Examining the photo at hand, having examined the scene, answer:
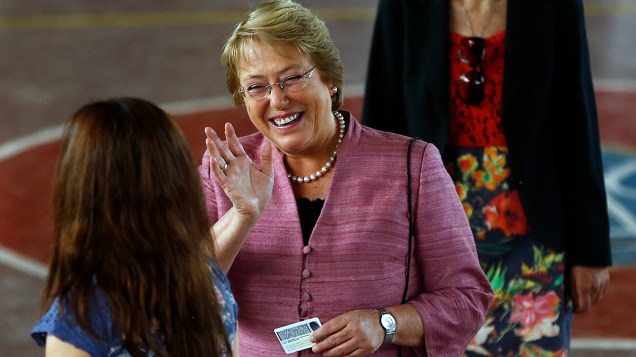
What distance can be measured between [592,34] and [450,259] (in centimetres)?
792

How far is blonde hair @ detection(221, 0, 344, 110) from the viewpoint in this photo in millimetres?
2867

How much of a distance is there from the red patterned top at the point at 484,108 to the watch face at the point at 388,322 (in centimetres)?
95

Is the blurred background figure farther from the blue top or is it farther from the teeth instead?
the blue top

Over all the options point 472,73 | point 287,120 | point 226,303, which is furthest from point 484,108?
point 226,303

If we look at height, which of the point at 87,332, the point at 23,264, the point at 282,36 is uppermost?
the point at 282,36

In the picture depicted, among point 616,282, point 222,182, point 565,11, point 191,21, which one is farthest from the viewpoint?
point 191,21

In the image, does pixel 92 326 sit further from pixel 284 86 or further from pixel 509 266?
pixel 509 266

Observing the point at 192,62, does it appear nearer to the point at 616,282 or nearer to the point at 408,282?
the point at 616,282

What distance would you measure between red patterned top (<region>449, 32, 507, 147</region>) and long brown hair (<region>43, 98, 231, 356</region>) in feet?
4.98

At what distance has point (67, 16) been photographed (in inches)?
438

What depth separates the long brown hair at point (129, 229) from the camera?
84.2 inches

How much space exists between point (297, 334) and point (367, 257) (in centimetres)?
25

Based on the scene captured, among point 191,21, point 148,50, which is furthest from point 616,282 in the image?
point 191,21

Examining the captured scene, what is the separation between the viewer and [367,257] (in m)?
2.81
